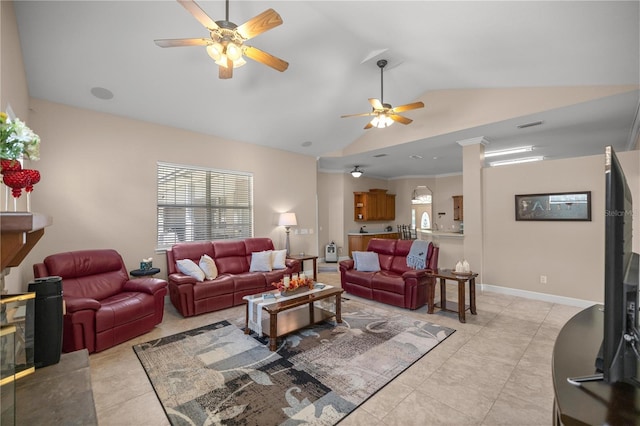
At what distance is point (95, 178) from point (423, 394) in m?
4.79

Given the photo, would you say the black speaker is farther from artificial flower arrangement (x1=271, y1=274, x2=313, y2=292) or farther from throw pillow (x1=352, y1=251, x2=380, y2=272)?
throw pillow (x1=352, y1=251, x2=380, y2=272)

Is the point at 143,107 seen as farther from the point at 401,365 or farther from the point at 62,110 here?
the point at 401,365

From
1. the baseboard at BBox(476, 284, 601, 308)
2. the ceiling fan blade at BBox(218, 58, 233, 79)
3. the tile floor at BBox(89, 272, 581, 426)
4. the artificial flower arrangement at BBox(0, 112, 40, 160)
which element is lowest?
the tile floor at BBox(89, 272, 581, 426)

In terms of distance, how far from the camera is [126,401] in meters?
2.14

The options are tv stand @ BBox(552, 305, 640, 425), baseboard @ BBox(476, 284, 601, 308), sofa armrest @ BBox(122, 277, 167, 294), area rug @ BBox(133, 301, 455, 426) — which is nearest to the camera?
tv stand @ BBox(552, 305, 640, 425)

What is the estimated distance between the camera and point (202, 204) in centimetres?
505

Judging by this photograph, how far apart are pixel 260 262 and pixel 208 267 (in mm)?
928

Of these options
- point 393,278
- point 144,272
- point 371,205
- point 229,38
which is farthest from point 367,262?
point 371,205

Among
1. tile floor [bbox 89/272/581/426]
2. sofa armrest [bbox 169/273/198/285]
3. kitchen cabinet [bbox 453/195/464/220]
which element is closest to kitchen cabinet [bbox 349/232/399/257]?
kitchen cabinet [bbox 453/195/464/220]

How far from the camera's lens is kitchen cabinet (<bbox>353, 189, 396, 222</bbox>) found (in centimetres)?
884

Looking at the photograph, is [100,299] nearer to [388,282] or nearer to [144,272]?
[144,272]

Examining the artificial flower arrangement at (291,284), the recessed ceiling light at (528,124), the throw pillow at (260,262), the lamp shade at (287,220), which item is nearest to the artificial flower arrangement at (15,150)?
the artificial flower arrangement at (291,284)

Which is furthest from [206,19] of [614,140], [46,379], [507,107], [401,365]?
[614,140]

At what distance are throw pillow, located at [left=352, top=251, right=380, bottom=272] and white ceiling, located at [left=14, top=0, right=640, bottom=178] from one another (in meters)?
2.51
